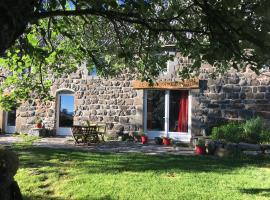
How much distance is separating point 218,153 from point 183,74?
6.67m

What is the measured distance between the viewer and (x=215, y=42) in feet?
12.8

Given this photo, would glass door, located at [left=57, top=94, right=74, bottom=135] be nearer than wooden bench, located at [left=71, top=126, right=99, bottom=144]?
No

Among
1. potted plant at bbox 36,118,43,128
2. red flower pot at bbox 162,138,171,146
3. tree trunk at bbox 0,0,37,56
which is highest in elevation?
tree trunk at bbox 0,0,37,56

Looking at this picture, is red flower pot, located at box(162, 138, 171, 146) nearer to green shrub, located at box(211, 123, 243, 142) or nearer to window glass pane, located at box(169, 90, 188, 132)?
window glass pane, located at box(169, 90, 188, 132)

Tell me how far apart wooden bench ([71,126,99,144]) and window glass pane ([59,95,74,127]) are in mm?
3014

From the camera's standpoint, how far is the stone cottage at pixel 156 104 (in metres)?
14.3

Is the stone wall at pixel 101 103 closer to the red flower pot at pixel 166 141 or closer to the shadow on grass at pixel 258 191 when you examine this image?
the red flower pot at pixel 166 141

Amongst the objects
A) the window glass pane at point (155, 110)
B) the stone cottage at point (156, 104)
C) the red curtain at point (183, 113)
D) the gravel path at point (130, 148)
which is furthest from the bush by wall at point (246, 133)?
the window glass pane at point (155, 110)

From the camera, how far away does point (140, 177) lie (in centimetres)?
841

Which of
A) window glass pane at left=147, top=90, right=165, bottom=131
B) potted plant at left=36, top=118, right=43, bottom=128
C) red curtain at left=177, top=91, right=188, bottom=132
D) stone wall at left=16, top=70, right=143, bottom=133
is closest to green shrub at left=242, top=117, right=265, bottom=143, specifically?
red curtain at left=177, top=91, right=188, bottom=132

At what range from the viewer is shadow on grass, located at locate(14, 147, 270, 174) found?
9.46m

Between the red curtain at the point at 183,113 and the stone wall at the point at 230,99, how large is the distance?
15.6 inches

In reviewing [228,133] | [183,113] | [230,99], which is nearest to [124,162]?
[228,133]

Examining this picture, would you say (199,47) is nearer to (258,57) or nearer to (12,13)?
(258,57)
